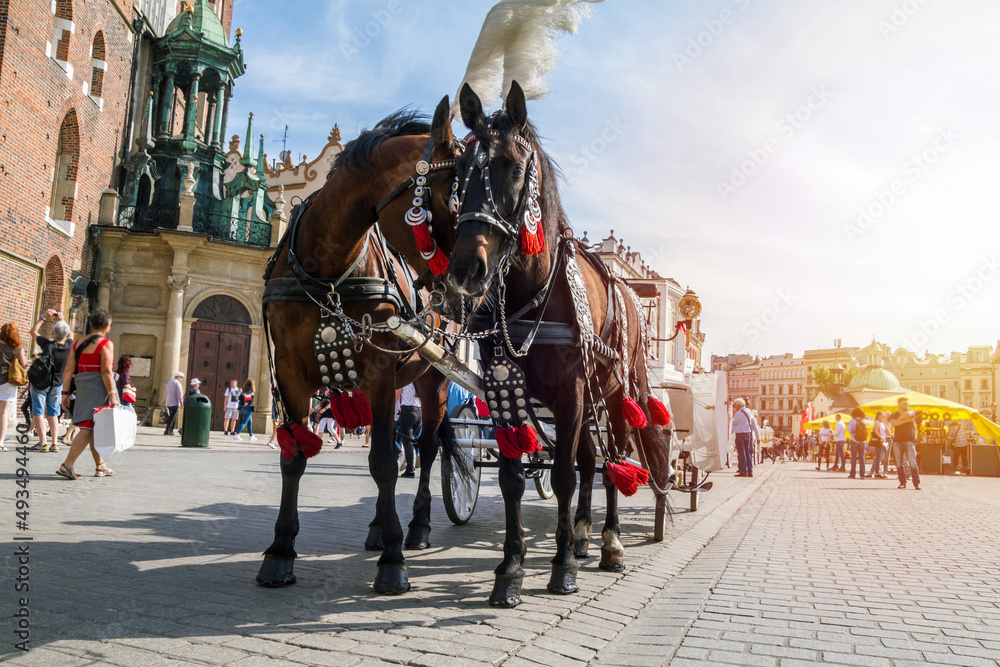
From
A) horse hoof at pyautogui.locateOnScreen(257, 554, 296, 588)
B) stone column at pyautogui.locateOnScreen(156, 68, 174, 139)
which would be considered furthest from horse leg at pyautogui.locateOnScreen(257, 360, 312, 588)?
stone column at pyautogui.locateOnScreen(156, 68, 174, 139)

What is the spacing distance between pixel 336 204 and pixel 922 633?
12.3ft

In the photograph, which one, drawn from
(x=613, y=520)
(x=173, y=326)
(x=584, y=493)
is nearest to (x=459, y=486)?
(x=584, y=493)

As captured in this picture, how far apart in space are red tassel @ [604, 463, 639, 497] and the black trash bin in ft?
44.6

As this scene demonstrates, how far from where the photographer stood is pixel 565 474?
3.97 metres

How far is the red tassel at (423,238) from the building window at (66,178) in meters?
20.9

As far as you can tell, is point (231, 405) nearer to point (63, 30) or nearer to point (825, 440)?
point (63, 30)

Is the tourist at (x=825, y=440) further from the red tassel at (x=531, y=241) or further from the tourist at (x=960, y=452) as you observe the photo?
the red tassel at (x=531, y=241)

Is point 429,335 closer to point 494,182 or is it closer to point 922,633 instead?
point 494,182

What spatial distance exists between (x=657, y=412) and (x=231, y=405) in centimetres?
1972

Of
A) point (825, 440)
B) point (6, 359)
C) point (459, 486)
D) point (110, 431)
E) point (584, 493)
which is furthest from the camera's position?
point (825, 440)

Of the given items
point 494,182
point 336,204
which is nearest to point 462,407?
point 336,204

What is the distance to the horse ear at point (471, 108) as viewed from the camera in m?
3.62

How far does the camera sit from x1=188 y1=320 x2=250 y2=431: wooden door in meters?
24.0

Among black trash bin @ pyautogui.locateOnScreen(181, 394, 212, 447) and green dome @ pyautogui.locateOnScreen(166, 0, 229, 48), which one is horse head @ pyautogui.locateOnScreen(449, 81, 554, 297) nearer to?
black trash bin @ pyautogui.locateOnScreen(181, 394, 212, 447)
